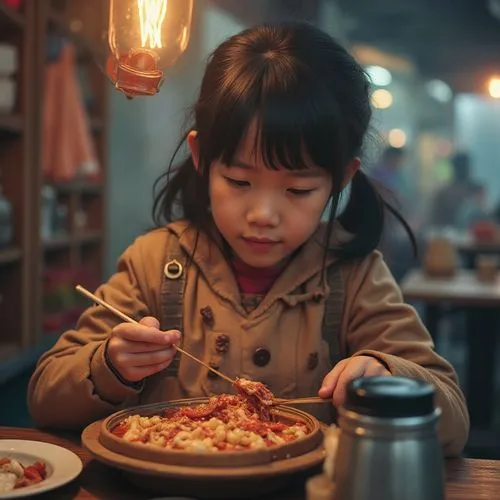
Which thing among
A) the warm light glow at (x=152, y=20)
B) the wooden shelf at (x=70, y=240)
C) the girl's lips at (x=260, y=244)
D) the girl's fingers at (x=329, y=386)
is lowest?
the girl's fingers at (x=329, y=386)

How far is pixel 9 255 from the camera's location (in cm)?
393

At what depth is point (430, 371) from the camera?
1.34 m

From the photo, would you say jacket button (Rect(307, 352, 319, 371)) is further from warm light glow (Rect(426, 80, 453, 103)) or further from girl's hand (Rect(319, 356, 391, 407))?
warm light glow (Rect(426, 80, 453, 103))

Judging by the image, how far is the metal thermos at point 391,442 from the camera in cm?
80

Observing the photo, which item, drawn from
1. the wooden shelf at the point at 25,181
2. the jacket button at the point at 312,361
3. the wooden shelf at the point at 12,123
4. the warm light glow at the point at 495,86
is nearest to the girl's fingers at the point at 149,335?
the jacket button at the point at 312,361

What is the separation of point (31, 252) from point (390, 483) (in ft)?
12.2

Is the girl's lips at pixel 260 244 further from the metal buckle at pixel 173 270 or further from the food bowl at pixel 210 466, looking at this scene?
the food bowl at pixel 210 466

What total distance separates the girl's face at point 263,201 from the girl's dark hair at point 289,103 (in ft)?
0.06

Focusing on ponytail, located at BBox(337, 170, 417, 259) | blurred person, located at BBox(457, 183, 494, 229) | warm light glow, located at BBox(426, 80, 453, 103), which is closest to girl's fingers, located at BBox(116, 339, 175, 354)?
ponytail, located at BBox(337, 170, 417, 259)

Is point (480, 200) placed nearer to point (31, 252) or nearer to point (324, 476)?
point (31, 252)

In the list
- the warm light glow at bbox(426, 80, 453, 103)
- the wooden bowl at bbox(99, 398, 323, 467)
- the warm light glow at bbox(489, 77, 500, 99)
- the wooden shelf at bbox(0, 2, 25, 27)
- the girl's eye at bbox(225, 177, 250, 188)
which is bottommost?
the wooden bowl at bbox(99, 398, 323, 467)

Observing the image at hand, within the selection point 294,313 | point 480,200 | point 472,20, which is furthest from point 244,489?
point 480,200

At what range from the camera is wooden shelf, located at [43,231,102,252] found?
193 inches

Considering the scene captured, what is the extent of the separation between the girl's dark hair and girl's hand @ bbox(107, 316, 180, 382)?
1.09 feet
